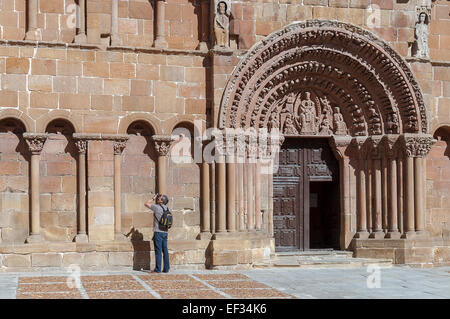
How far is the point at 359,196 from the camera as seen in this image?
57.2 feet

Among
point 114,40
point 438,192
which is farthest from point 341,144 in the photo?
point 114,40

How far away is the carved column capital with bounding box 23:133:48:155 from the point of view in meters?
Result: 15.3

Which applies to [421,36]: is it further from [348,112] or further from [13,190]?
[13,190]

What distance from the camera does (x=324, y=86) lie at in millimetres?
17344

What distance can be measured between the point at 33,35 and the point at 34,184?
2.85 m

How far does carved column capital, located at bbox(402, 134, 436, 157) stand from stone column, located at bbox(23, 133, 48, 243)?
24.2 ft

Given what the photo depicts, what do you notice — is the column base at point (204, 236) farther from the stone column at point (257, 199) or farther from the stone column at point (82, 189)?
the stone column at point (82, 189)

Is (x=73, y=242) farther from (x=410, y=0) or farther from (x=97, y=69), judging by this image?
(x=410, y=0)

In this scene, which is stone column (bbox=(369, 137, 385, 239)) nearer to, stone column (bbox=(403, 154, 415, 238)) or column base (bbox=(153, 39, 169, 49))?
stone column (bbox=(403, 154, 415, 238))

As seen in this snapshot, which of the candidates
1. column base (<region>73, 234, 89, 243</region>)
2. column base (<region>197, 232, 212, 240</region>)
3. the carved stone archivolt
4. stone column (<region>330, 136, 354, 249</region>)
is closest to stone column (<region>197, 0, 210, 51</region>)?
the carved stone archivolt

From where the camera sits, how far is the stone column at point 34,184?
50.1 ft

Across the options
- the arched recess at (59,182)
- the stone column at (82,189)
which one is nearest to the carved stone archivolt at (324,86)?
the stone column at (82,189)

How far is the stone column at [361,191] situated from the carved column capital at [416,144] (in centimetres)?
93
